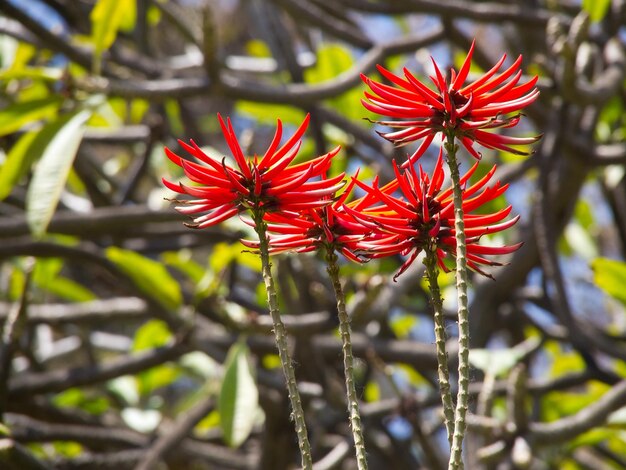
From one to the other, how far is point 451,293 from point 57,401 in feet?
4.09

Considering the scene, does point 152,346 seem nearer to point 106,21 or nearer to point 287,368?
point 106,21

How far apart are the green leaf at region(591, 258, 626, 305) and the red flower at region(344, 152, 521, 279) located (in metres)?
1.20

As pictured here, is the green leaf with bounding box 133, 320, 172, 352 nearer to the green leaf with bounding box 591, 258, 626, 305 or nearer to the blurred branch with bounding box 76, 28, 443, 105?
the blurred branch with bounding box 76, 28, 443, 105

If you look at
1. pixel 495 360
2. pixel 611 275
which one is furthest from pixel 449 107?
pixel 611 275

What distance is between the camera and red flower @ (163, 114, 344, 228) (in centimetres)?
61

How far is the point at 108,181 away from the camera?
8.64 feet

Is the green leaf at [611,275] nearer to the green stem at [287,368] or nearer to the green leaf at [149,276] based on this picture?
the green leaf at [149,276]

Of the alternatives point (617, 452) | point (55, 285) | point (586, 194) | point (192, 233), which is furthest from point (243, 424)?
point (586, 194)

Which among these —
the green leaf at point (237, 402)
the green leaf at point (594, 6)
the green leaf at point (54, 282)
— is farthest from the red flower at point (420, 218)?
the green leaf at point (54, 282)

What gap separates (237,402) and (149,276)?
435mm

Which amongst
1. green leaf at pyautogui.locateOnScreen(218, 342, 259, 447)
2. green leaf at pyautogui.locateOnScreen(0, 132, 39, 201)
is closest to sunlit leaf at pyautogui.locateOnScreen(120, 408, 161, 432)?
green leaf at pyautogui.locateOnScreen(218, 342, 259, 447)

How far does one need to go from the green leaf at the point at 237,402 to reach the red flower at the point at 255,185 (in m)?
1.10

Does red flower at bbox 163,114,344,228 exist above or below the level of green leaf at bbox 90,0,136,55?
below

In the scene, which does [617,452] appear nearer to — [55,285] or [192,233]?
[192,233]
